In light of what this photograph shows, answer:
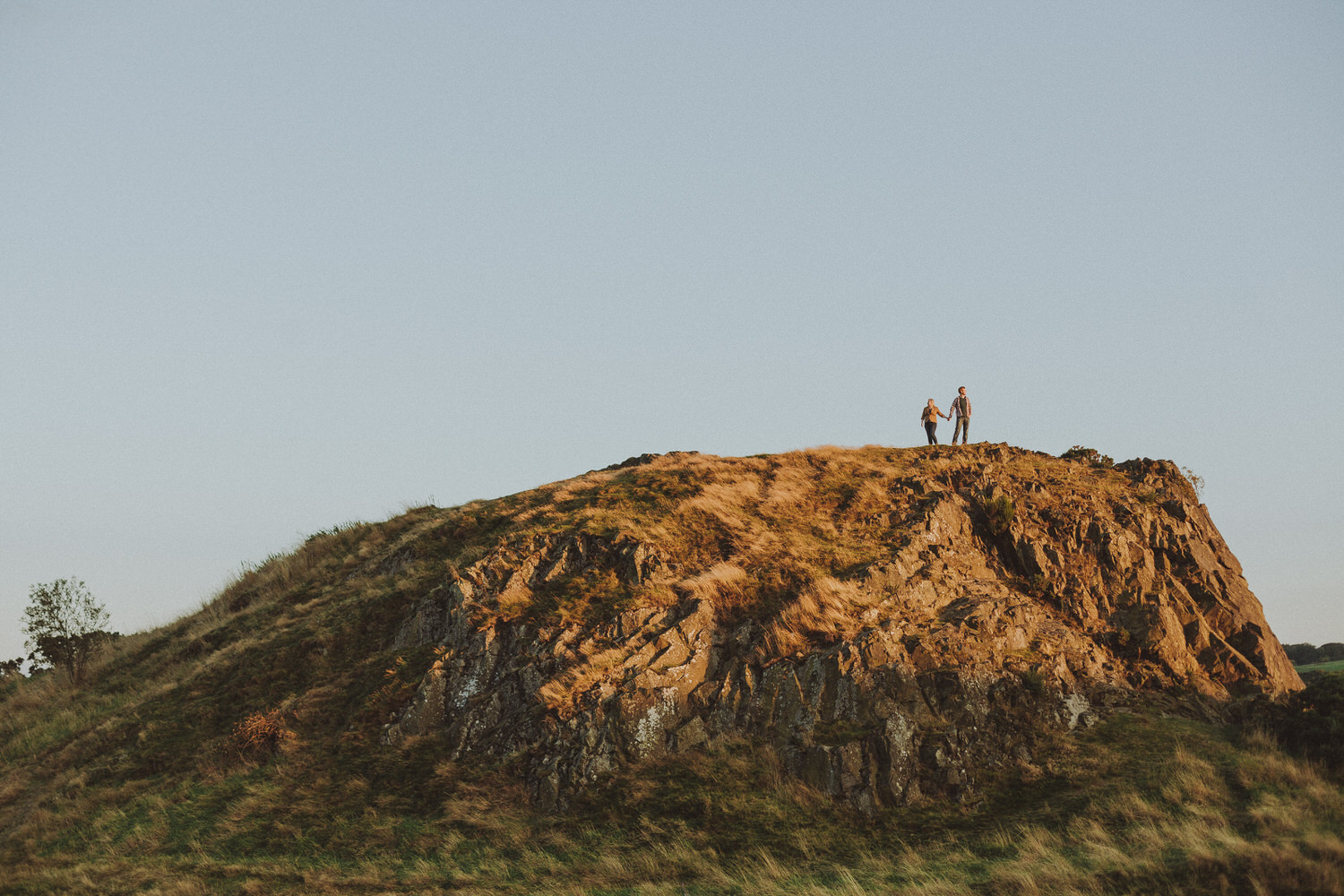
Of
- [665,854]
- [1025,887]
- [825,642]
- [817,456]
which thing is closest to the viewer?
[1025,887]

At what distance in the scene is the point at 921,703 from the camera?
21047 millimetres

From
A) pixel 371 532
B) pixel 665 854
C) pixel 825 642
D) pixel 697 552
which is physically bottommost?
pixel 665 854

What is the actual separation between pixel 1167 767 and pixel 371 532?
3309 cm

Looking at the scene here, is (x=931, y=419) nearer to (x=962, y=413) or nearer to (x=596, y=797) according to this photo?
(x=962, y=413)

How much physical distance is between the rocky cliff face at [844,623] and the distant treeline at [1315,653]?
8699 cm

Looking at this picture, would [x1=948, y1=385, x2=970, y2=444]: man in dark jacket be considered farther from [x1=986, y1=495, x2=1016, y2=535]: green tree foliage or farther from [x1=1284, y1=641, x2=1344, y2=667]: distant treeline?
[x1=1284, y1=641, x2=1344, y2=667]: distant treeline

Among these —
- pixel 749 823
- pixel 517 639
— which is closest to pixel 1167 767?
pixel 749 823

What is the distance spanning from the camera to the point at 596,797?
20.1 meters

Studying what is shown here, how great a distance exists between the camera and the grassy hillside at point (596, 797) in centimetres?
1636

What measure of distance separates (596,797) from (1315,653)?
112 m

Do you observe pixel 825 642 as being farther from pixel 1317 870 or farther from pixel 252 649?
pixel 252 649

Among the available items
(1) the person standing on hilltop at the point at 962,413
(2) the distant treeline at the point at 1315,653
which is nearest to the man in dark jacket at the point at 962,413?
(1) the person standing on hilltop at the point at 962,413

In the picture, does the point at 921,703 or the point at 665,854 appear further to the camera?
the point at 921,703

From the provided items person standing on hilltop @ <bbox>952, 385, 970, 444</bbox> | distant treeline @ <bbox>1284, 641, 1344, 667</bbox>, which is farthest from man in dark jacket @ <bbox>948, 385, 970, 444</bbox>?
distant treeline @ <bbox>1284, 641, 1344, 667</bbox>
